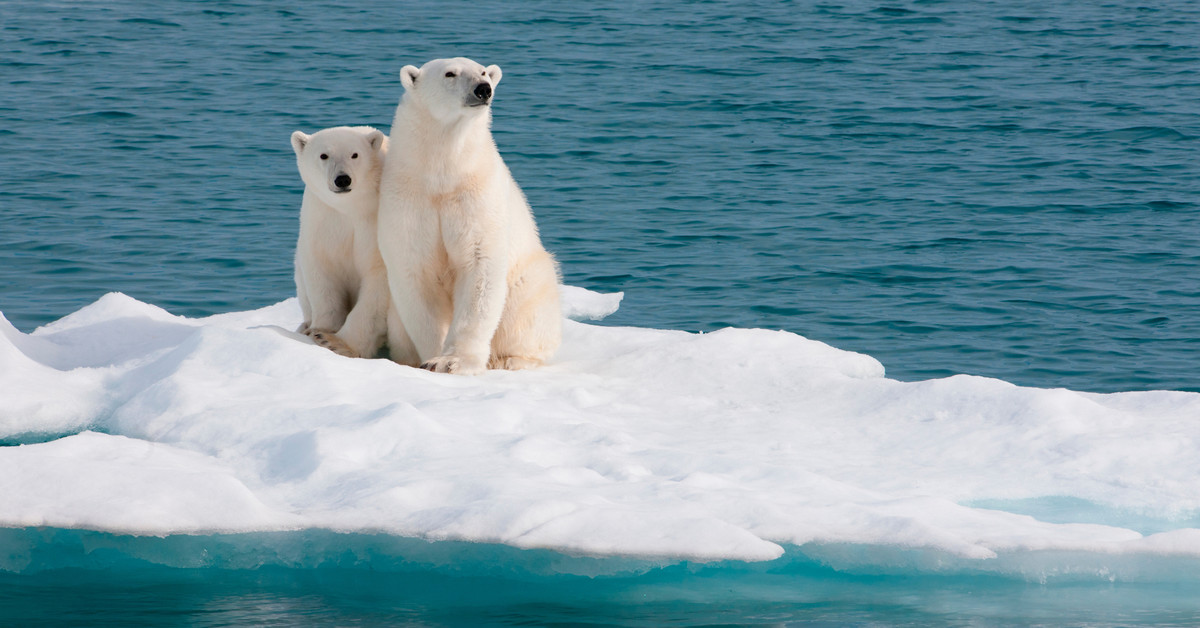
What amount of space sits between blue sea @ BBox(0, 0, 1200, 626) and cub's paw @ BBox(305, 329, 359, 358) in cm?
212

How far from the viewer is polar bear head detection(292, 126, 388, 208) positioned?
6234 millimetres

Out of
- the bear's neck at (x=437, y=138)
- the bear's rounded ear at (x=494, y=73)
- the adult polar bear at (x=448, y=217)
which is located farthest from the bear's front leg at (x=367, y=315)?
the bear's rounded ear at (x=494, y=73)

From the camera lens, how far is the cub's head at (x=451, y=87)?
604 centimetres

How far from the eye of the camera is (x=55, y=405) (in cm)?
586

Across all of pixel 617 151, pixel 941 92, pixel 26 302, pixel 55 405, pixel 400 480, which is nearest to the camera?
pixel 400 480

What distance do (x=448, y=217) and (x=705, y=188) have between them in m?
8.15

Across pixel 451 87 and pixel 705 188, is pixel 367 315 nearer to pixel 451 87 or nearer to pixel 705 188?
pixel 451 87

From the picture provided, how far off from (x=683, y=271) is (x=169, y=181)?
5.89 metres

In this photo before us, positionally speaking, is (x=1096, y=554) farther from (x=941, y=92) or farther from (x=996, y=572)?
(x=941, y=92)

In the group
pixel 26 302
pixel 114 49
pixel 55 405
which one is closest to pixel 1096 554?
pixel 55 405

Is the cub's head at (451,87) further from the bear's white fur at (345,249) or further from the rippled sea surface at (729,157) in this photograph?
the rippled sea surface at (729,157)

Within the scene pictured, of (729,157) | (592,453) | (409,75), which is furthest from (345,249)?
(729,157)

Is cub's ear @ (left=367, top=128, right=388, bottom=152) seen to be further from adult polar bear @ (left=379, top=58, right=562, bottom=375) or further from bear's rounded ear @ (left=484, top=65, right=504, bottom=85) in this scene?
bear's rounded ear @ (left=484, top=65, right=504, bottom=85)

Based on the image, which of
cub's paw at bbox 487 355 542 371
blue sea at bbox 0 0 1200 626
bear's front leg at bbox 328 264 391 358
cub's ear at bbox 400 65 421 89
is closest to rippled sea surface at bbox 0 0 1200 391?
blue sea at bbox 0 0 1200 626
